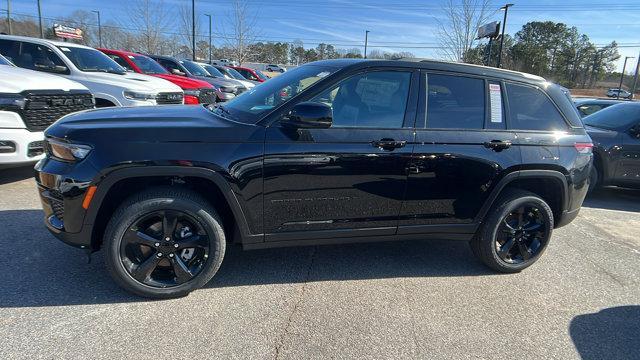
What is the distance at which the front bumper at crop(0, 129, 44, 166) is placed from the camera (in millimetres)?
4809

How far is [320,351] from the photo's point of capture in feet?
8.59

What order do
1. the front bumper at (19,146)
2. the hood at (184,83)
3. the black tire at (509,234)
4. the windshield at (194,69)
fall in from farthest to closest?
the windshield at (194,69)
the hood at (184,83)
the front bumper at (19,146)
the black tire at (509,234)

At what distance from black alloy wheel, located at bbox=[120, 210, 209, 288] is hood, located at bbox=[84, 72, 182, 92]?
17.2ft

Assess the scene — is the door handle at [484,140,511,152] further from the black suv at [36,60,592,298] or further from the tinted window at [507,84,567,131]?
the tinted window at [507,84,567,131]

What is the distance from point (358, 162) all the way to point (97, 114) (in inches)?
80.5

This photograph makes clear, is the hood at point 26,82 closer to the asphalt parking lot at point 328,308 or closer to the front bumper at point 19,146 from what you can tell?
the front bumper at point 19,146

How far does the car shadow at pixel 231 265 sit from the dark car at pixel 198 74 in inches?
368

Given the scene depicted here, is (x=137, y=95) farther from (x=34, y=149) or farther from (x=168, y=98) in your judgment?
(x=34, y=149)

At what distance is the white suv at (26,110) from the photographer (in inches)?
191

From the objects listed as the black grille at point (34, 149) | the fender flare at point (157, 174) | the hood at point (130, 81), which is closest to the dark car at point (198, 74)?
the hood at point (130, 81)

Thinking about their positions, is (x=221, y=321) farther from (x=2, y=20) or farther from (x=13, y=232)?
(x=2, y=20)

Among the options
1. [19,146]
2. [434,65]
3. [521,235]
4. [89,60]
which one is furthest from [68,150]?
[89,60]

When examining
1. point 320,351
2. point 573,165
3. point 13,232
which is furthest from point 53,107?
point 573,165

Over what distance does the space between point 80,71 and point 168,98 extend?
1534 mm
